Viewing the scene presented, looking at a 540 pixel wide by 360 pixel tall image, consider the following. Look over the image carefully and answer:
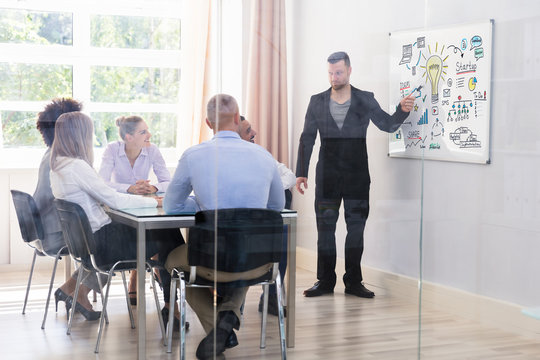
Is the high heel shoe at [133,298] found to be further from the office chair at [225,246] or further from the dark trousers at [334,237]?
the dark trousers at [334,237]

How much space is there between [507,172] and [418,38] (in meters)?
0.82

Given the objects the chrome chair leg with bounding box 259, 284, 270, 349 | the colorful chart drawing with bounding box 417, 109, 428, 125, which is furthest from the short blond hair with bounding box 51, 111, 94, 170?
the colorful chart drawing with bounding box 417, 109, 428, 125

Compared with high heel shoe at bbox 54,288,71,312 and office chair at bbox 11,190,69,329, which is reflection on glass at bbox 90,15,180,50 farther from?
high heel shoe at bbox 54,288,71,312

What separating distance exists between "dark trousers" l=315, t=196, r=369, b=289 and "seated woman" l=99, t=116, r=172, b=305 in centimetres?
65

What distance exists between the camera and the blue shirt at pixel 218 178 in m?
2.72

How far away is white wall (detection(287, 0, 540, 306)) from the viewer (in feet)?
9.68

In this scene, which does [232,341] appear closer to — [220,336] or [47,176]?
[220,336]

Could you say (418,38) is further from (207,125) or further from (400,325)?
(400,325)

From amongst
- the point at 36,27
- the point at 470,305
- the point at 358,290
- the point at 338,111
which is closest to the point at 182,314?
the point at 358,290

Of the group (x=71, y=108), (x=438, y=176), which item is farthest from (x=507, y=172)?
(x=71, y=108)

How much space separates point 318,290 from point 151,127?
3.34ft

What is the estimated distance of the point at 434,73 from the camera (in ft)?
10.4

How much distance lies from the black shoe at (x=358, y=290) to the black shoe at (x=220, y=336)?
561 mm

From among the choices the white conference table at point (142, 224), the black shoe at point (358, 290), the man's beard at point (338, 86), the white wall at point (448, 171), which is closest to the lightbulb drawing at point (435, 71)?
the white wall at point (448, 171)
